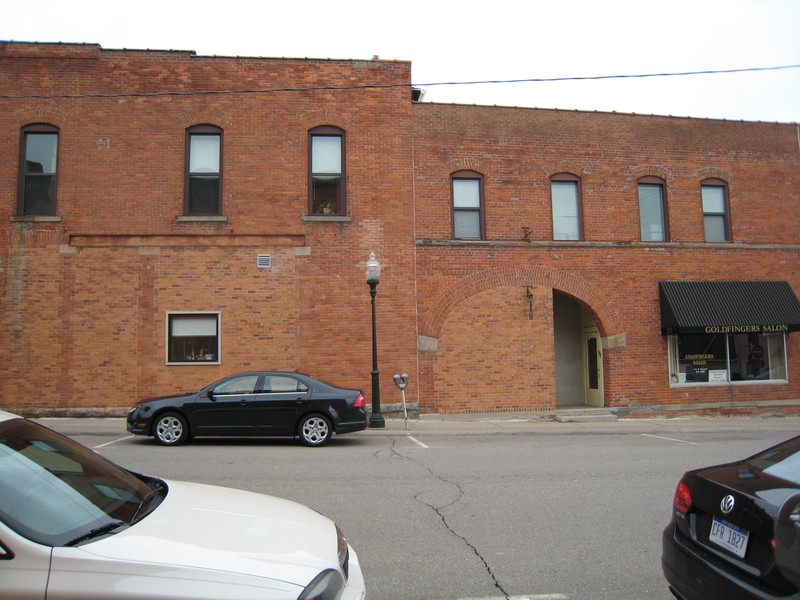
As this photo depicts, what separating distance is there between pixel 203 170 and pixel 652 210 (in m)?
12.5

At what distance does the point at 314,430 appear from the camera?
12031 millimetres

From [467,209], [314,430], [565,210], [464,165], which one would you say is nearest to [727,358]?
[565,210]

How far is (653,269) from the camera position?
58.5 ft

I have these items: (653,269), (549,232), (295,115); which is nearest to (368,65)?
(295,115)

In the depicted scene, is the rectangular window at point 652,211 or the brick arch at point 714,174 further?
the brick arch at point 714,174

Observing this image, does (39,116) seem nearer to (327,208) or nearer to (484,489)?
(327,208)

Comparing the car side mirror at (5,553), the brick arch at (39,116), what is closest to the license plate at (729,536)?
the car side mirror at (5,553)

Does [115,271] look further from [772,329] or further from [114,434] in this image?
[772,329]

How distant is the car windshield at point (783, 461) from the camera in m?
3.80

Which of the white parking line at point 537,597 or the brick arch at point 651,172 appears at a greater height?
the brick arch at point 651,172

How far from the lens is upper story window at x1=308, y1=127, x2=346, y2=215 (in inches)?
661

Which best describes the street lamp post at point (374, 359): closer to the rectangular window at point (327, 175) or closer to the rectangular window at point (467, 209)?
the rectangular window at point (327, 175)

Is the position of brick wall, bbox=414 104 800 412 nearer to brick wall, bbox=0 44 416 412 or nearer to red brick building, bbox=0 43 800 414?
red brick building, bbox=0 43 800 414

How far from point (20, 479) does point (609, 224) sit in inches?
664
